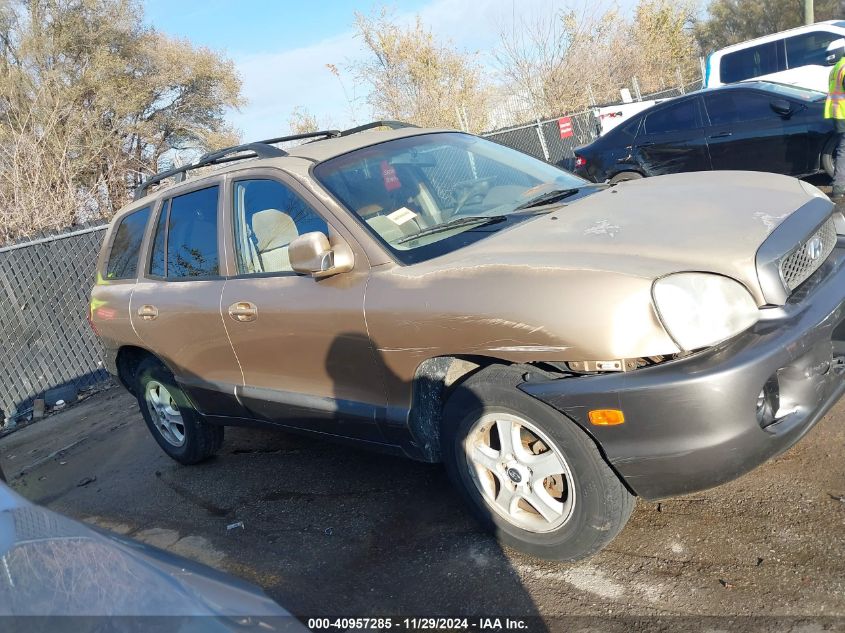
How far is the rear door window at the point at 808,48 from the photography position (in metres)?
12.5

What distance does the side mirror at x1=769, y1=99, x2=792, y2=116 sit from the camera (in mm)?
8305

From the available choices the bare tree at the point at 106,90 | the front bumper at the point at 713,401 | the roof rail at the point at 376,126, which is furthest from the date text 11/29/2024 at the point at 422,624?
the bare tree at the point at 106,90

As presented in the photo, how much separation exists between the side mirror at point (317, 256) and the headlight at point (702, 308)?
4.64 feet

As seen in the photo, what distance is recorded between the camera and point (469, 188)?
3.88 meters

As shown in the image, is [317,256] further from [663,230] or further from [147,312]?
[147,312]

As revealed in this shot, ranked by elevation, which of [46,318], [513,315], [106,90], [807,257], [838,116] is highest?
[106,90]

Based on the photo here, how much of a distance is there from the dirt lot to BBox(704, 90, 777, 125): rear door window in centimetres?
598

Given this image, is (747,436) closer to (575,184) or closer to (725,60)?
(575,184)

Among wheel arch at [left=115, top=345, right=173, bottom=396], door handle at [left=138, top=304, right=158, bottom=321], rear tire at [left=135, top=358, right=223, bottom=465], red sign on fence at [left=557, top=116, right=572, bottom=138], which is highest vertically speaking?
door handle at [left=138, top=304, right=158, bottom=321]

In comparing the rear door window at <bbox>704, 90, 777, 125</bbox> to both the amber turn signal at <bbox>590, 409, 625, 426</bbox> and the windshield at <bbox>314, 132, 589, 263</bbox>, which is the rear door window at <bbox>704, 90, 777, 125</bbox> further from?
the amber turn signal at <bbox>590, 409, 625, 426</bbox>

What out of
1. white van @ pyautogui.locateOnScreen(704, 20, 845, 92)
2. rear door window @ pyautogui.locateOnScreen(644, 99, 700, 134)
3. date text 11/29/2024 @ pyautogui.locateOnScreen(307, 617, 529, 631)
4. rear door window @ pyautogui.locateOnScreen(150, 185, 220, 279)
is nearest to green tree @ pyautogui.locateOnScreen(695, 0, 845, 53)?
white van @ pyautogui.locateOnScreen(704, 20, 845, 92)

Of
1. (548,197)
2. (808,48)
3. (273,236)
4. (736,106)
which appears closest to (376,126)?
(273,236)

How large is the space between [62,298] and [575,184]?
6528 millimetres

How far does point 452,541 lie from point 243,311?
→ 1.60m
